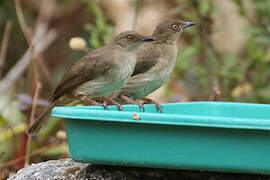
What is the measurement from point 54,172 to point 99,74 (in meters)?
1.22

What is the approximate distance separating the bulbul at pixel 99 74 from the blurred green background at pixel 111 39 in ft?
1.65

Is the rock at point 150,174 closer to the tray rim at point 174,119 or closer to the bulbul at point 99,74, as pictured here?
the tray rim at point 174,119

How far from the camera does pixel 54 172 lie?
12.3ft

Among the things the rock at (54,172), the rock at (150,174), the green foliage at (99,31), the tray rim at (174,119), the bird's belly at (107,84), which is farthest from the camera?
the green foliage at (99,31)

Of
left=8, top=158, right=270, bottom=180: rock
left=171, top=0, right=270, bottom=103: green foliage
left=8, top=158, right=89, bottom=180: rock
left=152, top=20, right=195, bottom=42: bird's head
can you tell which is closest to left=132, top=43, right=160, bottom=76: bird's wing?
left=152, top=20, right=195, bottom=42: bird's head

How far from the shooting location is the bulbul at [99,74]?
15.3 feet

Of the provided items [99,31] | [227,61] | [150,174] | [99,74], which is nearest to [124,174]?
[150,174]

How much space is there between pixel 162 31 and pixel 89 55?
3.82ft

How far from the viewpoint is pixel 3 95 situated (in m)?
8.08

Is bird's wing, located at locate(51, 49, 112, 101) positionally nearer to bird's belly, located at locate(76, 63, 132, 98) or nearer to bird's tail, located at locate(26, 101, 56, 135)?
bird's belly, located at locate(76, 63, 132, 98)

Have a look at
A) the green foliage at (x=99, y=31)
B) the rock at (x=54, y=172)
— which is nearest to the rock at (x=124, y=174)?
the rock at (x=54, y=172)

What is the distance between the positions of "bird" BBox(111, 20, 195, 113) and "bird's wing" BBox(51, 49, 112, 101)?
0.41m

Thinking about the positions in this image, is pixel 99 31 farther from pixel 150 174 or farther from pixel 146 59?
pixel 150 174

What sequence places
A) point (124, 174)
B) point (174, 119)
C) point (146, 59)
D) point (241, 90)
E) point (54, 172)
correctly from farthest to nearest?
point (241, 90) < point (146, 59) < point (54, 172) < point (124, 174) < point (174, 119)
